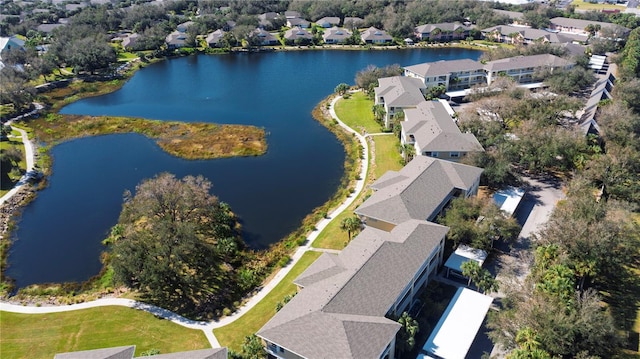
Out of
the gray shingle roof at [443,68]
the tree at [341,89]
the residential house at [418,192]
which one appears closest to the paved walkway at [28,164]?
the residential house at [418,192]

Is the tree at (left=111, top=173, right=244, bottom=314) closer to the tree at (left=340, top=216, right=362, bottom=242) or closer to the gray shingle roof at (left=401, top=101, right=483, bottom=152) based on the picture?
the tree at (left=340, top=216, right=362, bottom=242)

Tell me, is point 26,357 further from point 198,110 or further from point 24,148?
point 198,110

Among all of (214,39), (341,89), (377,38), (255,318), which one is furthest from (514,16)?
(255,318)

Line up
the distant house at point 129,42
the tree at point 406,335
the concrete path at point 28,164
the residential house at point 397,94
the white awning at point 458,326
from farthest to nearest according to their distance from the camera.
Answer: the distant house at point 129,42 < the residential house at point 397,94 < the concrete path at point 28,164 < the white awning at point 458,326 < the tree at point 406,335

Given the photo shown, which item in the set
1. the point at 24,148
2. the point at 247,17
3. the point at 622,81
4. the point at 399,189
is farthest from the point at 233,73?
the point at 622,81

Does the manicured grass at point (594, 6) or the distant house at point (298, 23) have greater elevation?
the manicured grass at point (594, 6)

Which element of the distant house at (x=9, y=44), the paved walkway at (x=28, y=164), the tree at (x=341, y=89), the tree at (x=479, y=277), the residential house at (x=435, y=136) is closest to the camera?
the tree at (x=479, y=277)

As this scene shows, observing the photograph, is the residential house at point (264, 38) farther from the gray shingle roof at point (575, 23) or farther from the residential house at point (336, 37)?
the gray shingle roof at point (575, 23)

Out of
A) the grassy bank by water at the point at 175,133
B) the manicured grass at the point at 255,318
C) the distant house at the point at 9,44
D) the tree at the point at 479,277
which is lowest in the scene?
the manicured grass at the point at 255,318

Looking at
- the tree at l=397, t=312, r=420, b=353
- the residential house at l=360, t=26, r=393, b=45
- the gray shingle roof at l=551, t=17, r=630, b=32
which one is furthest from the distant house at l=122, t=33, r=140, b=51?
the gray shingle roof at l=551, t=17, r=630, b=32
